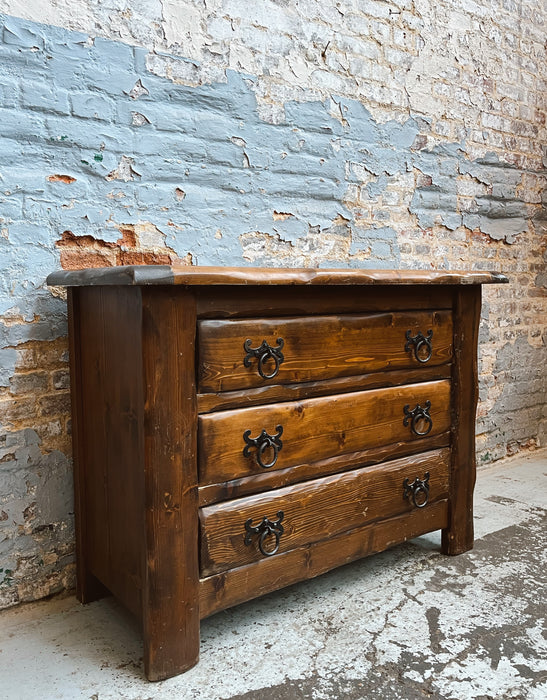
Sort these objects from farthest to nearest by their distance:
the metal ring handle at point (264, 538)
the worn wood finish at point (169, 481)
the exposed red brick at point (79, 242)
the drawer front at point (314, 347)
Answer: the exposed red brick at point (79, 242), the metal ring handle at point (264, 538), the drawer front at point (314, 347), the worn wood finish at point (169, 481)

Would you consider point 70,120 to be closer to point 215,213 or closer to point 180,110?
point 180,110

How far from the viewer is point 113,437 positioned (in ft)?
5.92

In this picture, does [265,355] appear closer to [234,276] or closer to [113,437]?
[234,276]

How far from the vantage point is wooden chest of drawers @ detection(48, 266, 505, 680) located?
1606mm

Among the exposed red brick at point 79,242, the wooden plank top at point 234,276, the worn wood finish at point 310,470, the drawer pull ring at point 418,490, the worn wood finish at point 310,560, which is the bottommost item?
the worn wood finish at point 310,560

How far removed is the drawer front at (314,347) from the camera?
1.68 meters

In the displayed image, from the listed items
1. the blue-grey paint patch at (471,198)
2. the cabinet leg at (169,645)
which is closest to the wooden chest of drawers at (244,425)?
the cabinet leg at (169,645)

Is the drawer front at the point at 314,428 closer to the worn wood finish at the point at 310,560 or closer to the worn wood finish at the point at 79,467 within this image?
the worn wood finish at the point at 310,560

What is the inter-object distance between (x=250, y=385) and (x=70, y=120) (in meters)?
1.07

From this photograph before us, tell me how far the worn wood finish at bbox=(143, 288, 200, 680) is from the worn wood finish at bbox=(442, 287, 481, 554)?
114 cm

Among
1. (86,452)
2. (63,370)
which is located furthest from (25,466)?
(63,370)

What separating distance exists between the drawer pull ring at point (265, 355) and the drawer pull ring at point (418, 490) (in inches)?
29.5

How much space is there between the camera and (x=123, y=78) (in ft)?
6.92

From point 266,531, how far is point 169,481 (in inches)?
14.6
